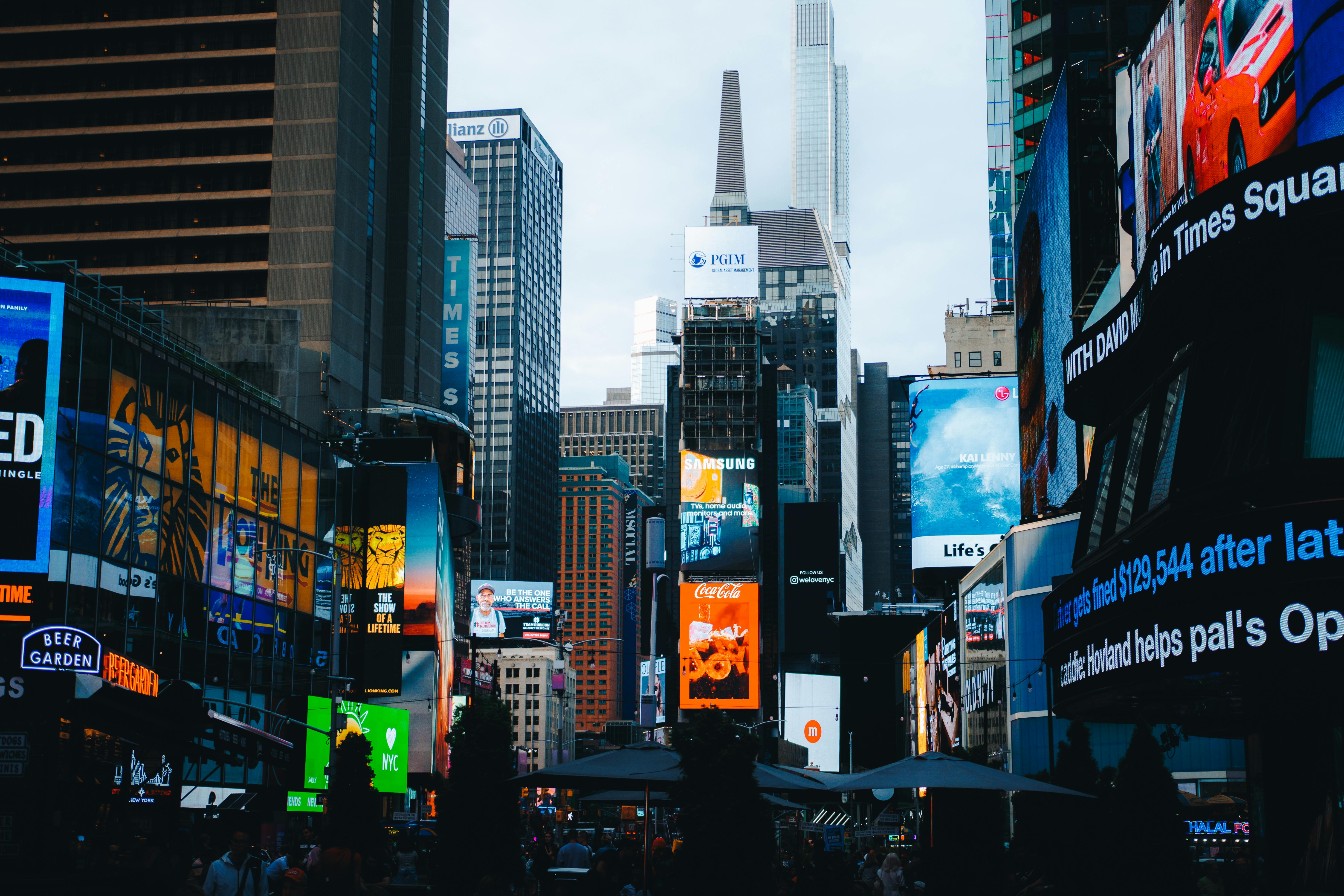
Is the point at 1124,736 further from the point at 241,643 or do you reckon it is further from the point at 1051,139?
the point at 241,643

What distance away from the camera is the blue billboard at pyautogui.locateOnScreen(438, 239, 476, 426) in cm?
11644

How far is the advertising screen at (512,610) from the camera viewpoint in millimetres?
151000

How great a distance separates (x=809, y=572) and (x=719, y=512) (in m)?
42.0

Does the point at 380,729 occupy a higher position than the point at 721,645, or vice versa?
the point at 721,645

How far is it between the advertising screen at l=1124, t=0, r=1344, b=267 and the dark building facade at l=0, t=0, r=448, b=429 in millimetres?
67302

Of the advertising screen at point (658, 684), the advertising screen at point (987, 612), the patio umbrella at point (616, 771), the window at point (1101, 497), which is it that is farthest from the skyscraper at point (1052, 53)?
the advertising screen at point (658, 684)

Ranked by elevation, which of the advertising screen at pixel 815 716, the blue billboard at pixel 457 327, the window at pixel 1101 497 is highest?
the blue billboard at pixel 457 327

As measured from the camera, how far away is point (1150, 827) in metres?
15.2

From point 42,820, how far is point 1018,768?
43.8 meters

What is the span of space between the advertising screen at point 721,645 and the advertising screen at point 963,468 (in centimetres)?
3837

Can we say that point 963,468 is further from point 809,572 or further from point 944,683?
point 809,572

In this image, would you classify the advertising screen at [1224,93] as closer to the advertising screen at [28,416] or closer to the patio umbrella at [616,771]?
the patio umbrella at [616,771]

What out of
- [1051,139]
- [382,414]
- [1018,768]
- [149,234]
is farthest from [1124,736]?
[149,234]

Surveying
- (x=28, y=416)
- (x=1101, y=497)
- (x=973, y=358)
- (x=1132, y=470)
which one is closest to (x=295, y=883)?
(x=1101, y=497)
